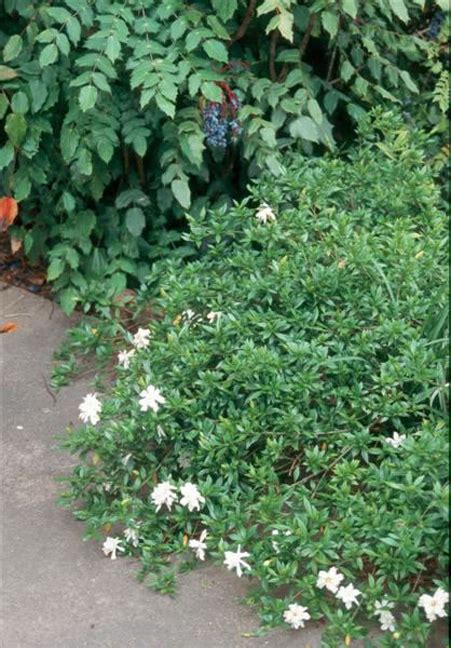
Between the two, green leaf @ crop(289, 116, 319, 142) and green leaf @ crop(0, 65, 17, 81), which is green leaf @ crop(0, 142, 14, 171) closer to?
green leaf @ crop(0, 65, 17, 81)

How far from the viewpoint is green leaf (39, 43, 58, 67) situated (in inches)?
167

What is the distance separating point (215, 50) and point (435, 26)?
65.3 inches

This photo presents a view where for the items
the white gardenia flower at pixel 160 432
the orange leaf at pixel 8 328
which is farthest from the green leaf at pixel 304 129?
the white gardenia flower at pixel 160 432

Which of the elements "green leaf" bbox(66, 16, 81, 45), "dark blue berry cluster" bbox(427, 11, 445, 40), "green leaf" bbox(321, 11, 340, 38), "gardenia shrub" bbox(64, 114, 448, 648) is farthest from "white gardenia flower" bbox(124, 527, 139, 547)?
"dark blue berry cluster" bbox(427, 11, 445, 40)

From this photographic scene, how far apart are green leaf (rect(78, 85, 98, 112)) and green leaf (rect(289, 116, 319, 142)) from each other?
852 mm

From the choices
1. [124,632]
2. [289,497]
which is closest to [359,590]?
[289,497]

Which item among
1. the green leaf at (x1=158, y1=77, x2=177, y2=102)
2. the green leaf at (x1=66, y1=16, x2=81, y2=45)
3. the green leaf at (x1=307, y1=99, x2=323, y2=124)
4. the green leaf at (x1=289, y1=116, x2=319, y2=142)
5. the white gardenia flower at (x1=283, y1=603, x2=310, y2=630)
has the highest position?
the green leaf at (x1=66, y1=16, x2=81, y2=45)

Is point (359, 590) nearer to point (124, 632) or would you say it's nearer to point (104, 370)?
point (124, 632)

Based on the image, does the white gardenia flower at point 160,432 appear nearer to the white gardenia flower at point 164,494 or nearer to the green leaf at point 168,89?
the white gardenia flower at point 164,494

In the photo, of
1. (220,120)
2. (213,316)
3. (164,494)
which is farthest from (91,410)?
(220,120)

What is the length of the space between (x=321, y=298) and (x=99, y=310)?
4.12 feet

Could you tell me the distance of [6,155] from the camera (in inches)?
183

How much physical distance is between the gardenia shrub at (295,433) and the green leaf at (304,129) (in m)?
0.70

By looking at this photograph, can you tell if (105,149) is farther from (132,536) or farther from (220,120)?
(132,536)
